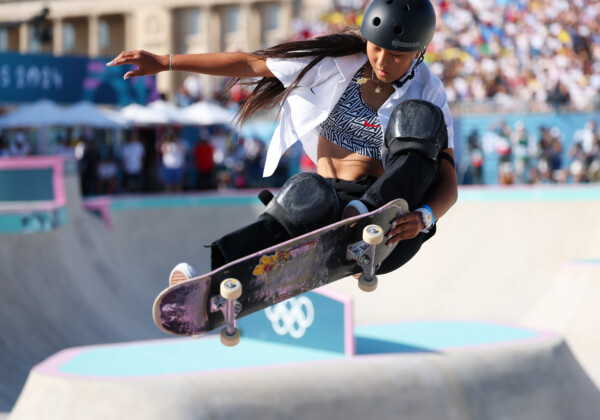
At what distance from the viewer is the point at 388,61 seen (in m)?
5.04

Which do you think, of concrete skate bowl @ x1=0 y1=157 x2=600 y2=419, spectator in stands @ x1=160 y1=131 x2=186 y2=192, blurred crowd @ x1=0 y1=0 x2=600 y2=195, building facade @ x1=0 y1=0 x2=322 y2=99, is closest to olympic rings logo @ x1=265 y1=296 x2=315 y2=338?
concrete skate bowl @ x1=0 y1=157 x2=600 y2=419

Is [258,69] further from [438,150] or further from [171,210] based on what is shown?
[171,210]

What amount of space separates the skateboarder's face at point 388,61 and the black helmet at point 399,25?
0.21ft

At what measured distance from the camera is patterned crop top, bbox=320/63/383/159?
208 inches

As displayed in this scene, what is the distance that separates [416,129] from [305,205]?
68 centimetres

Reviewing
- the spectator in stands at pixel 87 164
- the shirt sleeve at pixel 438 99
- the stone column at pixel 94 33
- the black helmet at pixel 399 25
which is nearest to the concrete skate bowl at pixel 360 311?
the spectator in stands at pixel 87 164

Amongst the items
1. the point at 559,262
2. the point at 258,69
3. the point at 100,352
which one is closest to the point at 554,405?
the point at 100,352

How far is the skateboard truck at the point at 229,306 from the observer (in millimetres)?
4566

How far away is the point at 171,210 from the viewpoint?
65.6 ft

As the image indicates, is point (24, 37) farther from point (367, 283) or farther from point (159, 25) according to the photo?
point (367, 283)

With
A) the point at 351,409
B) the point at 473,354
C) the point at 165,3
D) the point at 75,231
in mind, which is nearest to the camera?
the point at 351,409

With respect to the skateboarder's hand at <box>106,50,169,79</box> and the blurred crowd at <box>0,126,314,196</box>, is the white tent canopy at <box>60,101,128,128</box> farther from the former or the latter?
the skateboarder's hand at <box>106,50,169,79</box>

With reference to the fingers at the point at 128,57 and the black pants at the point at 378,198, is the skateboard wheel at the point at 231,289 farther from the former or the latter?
the fingers at the point at 128,57

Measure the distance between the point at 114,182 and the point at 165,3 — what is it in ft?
109
